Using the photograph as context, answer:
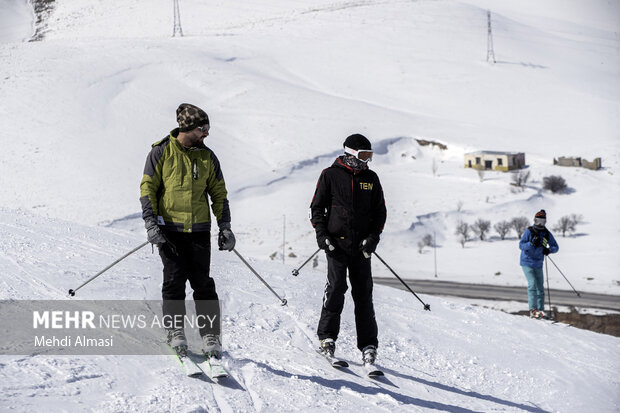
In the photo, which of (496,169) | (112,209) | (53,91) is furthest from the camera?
(53,91)

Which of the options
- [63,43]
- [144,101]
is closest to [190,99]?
[144,101]

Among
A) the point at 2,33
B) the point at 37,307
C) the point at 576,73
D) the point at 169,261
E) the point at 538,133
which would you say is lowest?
the point at 37,307

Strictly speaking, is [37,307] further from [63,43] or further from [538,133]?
[63,43]

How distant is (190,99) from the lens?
58375mm

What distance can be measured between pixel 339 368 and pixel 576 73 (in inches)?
3351

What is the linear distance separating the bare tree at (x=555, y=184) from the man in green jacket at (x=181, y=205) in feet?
147

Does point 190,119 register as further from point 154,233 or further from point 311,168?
point 311,168

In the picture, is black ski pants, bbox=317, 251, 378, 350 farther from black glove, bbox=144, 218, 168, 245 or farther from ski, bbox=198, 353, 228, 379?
black glove, bbox=144, 218, 168, 245

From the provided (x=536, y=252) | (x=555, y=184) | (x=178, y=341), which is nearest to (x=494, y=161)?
(x=555, y=184)

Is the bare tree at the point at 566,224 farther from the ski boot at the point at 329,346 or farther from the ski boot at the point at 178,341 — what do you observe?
the ski boot at the point at 178,341

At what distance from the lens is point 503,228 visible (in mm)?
38188

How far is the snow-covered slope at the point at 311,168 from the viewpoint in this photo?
5594 millimetres

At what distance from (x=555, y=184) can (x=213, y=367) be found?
45.2 m

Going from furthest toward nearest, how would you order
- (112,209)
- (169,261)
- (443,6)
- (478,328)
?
(443,6)
(112,209)
(478,328)
(169,261)
